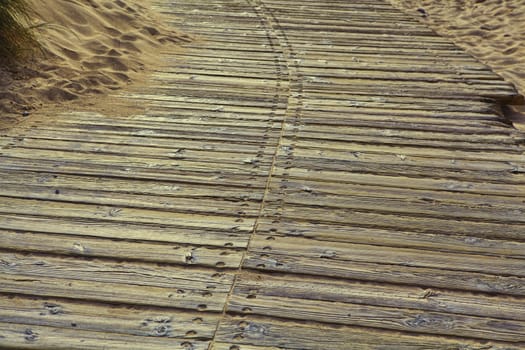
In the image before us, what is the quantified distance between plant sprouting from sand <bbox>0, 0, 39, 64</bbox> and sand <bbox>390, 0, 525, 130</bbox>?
3.68 m

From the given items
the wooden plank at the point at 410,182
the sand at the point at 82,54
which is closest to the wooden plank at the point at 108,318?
the wooden plank at the point at 410,182

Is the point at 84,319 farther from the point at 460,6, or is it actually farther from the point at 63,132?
the point at 460,6

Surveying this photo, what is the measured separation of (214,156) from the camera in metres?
3.86

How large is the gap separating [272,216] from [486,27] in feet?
17.0

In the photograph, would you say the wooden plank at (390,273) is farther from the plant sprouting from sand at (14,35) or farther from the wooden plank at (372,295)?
the plant sprouting from sand at (14,35)

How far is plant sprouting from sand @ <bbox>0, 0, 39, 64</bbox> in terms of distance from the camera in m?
4.74

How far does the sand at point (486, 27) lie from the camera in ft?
20.6

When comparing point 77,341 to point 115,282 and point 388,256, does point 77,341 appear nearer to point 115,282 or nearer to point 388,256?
point 115,282

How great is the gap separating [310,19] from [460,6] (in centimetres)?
231

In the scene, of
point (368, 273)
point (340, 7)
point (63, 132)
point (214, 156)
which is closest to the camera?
point (368, 273)

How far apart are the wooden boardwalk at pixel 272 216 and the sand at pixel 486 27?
102cm

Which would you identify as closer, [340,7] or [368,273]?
[368,273]

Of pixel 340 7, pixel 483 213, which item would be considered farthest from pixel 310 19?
pixel 483 213

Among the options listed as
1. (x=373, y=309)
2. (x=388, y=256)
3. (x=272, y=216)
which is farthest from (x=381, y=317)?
(x=272, y=216)
